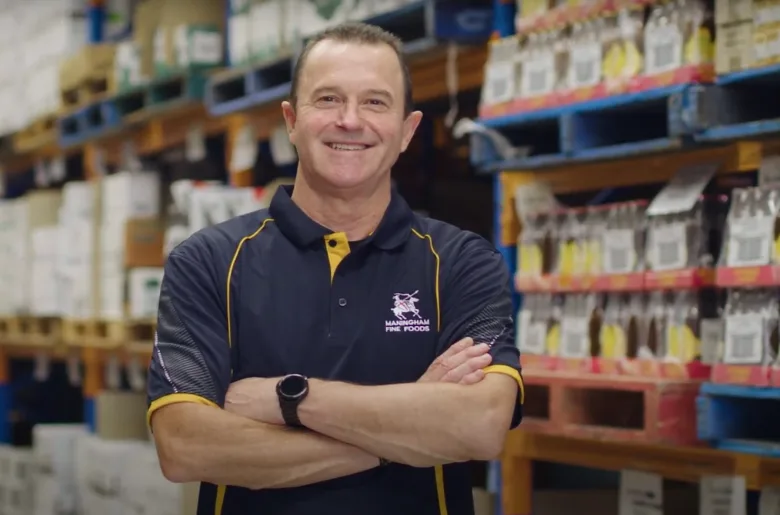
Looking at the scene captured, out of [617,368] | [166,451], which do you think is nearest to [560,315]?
[617,368]

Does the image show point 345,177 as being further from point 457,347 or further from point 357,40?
point 457,347

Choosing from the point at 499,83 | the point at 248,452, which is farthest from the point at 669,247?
the point at 248,452

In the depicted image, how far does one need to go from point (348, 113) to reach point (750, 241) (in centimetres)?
158

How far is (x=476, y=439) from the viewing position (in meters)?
2.92

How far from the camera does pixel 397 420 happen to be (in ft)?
9.46

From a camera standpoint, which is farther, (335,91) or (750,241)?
(750,241)

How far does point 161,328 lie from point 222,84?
406 cm

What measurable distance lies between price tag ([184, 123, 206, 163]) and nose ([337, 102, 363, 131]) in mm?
4543

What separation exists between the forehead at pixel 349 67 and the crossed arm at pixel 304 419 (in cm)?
51

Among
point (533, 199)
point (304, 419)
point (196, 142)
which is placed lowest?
point (304, 419)

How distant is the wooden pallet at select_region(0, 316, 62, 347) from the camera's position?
9.07 metres

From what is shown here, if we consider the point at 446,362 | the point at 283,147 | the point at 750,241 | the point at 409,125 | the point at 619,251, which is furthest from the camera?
the point at 283,147

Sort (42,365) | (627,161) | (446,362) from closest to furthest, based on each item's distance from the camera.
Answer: (446,362), (627,161), (42,365)

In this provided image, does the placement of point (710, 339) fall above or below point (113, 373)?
above
